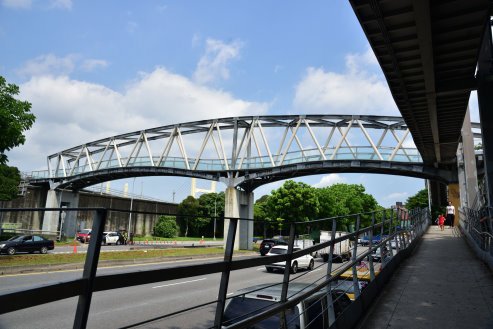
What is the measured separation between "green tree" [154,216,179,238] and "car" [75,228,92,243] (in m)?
0.57

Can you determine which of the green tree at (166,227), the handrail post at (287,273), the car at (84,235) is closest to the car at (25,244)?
the car at (84,235)

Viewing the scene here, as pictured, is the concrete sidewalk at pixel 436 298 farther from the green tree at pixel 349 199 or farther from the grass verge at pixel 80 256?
the green tree at pixel 349 199

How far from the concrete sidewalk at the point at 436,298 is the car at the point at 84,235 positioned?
4854 mm

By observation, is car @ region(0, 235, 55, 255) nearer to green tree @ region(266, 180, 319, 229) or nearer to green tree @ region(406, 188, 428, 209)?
green tree @ region(266, 180, 319, 229)

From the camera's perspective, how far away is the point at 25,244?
1.93 meters

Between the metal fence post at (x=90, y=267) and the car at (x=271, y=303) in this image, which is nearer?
the metal fence post at (x=90, y=267)

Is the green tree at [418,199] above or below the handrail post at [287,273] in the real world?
above

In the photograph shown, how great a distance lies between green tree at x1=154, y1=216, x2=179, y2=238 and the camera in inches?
111

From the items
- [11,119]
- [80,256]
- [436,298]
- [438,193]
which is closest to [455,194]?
[438,193]

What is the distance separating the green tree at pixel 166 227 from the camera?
111 inches

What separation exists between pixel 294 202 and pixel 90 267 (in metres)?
55.8

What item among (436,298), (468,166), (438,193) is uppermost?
(438,193)

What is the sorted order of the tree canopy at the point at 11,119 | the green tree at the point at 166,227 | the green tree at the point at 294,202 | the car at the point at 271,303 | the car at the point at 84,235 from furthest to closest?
the green tree at the point at 294,202, the tree canopy at the point at 11,119, the car at the point at 271,303, the green tree at the point at 166,227, the car at the point at 84,235

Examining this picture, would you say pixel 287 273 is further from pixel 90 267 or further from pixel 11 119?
pixel 11 119
